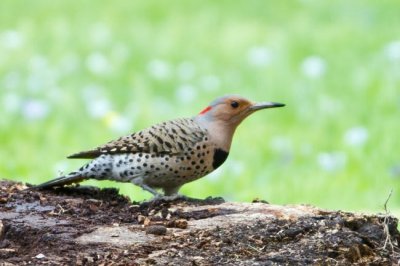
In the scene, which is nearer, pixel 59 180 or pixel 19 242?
pixel 19 242

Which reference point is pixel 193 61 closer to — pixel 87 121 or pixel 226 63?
pixel 226 63

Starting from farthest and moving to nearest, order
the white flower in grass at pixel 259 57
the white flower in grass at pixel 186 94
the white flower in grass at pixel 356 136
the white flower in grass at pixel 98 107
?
the white flower in grass at pixel 259 57, the white flower in grass at pixel 186 94, the white flower in grass at pixel 98 107, the white flower in grass at pixel 356 136

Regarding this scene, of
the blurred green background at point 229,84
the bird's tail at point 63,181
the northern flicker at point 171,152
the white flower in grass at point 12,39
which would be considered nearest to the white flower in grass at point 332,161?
the blurred green background at point 229,84

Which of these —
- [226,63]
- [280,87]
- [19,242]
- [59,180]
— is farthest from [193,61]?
[19,242]

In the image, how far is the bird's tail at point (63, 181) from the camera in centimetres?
486

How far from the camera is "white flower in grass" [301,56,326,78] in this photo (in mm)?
9289

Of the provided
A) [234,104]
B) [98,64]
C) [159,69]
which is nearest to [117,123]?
[159,69]

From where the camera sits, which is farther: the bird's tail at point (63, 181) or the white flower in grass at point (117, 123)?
the white flower in grass at point (117, 123)

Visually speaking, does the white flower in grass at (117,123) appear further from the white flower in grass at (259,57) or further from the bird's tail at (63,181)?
the bird's tail at (63,181)

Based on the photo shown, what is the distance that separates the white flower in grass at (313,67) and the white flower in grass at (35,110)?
2.24 m

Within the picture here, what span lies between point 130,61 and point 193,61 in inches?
22.3

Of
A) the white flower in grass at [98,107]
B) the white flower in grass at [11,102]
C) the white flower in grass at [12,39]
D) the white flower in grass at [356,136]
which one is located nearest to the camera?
the white flower in grass at [356,136]

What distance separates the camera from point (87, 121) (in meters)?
8.48

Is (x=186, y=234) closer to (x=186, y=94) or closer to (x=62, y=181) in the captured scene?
(x=62, y=181)
